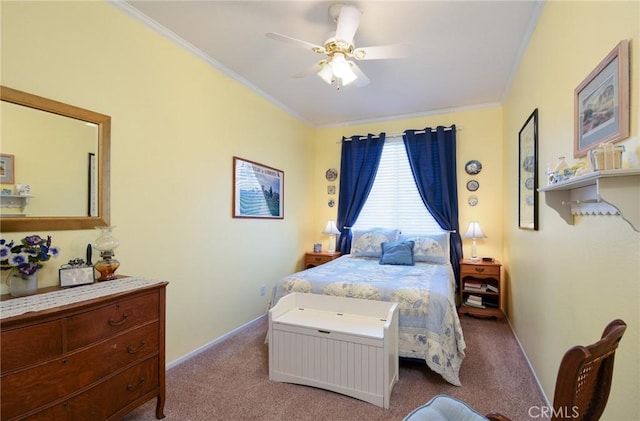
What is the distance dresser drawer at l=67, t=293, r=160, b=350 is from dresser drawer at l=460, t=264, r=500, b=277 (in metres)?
3.27

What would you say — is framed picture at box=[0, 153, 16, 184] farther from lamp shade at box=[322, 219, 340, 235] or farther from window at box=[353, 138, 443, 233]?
window at box=[353, 138, 443, 233]

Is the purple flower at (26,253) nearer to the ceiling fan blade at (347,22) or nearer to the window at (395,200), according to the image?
the ceiling fan blade at (347,22)

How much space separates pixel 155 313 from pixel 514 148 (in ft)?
11.4

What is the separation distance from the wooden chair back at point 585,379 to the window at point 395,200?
337 cm

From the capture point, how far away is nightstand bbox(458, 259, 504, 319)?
351 centimetres

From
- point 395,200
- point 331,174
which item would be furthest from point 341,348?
point 331,174

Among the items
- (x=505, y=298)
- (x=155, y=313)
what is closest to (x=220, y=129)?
(x=155, y=313)

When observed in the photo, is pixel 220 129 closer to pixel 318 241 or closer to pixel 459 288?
pixel 318 241

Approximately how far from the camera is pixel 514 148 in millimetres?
3078

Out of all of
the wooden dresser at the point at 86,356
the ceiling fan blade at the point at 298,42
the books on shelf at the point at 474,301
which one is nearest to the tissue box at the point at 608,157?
the ceiling fan blade at the point at 298,42

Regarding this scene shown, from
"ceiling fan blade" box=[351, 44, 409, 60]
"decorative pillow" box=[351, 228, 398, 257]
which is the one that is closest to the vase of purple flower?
"ceiling fan blade" box=[351, 44, 409, 60]

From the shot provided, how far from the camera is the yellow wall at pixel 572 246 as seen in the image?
1.07 meters

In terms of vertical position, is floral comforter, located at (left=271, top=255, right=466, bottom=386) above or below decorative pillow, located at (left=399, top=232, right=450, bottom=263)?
below

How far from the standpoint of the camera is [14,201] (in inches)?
61.1
